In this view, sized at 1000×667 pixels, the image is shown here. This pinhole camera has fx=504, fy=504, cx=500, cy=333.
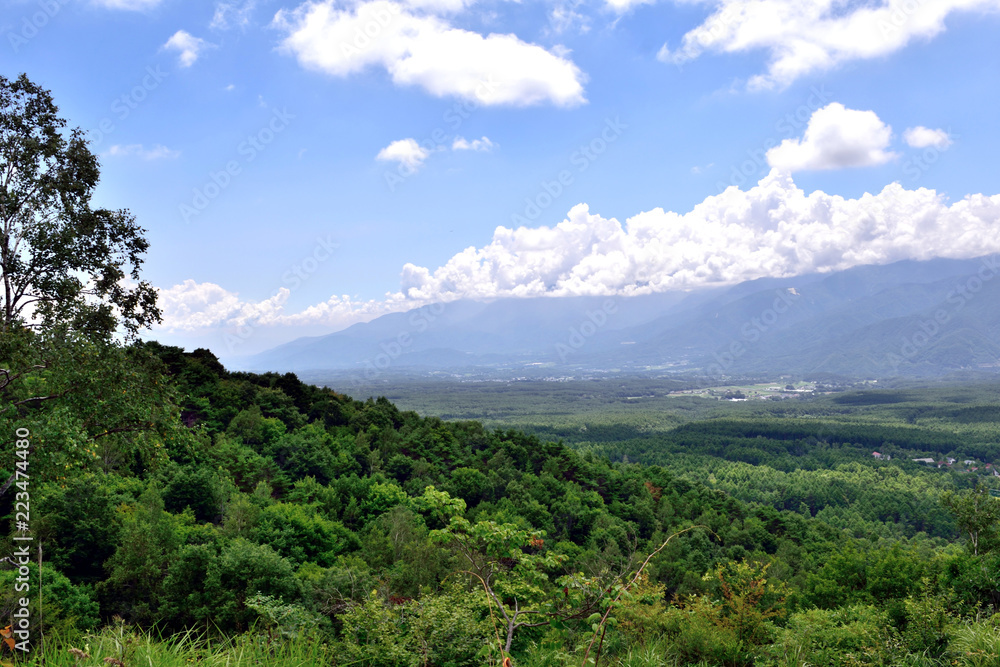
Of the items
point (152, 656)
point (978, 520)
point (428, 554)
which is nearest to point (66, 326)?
point (152, 656)

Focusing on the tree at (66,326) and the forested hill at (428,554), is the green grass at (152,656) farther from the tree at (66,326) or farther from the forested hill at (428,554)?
the tree at (66,326)

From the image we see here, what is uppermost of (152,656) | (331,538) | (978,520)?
(152,656)

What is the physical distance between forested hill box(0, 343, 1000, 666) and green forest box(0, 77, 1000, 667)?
0.33 feet

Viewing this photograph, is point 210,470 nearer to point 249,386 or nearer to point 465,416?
point 249,386

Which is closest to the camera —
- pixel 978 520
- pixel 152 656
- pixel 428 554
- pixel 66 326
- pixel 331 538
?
pixel 152 656

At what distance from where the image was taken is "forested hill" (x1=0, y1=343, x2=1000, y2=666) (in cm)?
686

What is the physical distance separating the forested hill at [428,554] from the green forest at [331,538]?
Answer: 101 millimetres

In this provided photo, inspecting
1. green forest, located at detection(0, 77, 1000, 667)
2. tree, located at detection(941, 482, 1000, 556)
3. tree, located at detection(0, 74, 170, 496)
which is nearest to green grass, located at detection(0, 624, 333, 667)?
green forest, located at detection(0, 77, 1000, 667)

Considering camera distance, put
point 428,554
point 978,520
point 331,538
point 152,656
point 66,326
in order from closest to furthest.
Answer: point 152,656 < point 66,326 < point 428,554 < point 331,538 < point 978,520

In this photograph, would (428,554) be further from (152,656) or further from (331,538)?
(152,656)

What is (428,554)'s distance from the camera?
66.8 feet

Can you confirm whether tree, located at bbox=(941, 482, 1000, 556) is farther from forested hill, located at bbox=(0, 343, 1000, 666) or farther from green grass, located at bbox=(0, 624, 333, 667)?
green grass, located at bbox=(0, 624, 333, 667)

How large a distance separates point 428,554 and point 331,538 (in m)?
5.86

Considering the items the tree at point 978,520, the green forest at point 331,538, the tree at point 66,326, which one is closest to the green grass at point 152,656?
the green forest at point 331,538
